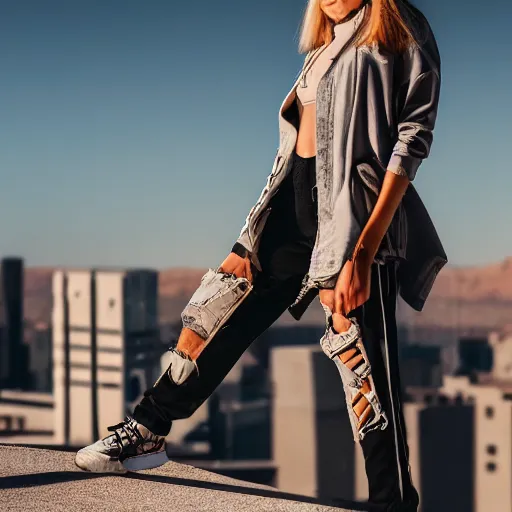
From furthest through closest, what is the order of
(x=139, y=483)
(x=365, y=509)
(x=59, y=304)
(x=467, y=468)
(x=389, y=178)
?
1. (x=59, y=304)
2. (x=467, y=468)
3. (x=139, y=483)
4. (x=365, y=509)
5. (x=389, y=178)

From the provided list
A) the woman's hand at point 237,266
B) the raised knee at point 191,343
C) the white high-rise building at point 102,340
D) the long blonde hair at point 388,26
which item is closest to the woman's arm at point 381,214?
the long blonde hair at point 388,26

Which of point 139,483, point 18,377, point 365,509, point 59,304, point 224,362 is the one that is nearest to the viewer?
point 365,509

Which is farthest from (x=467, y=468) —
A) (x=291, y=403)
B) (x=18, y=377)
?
(x=18, y=377)

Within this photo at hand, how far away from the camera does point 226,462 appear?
331ft

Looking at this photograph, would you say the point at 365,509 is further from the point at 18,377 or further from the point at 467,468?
the point at 18,377

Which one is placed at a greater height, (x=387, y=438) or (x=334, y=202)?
(x=334, y=202)

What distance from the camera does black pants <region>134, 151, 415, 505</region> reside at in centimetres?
502

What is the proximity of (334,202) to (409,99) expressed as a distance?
2.00 ft

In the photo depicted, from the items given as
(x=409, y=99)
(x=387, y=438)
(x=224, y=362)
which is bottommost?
(x=387, y=438)

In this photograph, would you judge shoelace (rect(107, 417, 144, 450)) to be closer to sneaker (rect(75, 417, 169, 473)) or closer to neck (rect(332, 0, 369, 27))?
sneaker (rect(75, 417, 169, 473))

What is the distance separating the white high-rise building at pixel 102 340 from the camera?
415ft

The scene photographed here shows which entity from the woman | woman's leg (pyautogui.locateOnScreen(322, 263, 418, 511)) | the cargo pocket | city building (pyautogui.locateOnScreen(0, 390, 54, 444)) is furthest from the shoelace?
city building (pyautogui.locateOnScreen(0, 390, 54, 444))

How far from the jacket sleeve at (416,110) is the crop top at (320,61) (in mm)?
400

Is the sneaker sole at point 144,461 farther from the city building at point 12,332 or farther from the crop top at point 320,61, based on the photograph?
the city building at point 12,332
